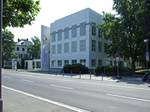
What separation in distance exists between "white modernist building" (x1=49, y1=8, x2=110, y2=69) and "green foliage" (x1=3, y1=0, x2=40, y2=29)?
57.2 metres

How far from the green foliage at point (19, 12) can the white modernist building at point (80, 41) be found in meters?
57.2

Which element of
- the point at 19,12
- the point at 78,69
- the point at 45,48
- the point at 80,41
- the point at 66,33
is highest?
the point at 66,33

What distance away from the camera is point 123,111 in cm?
1272

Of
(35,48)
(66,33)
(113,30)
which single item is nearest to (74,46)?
(66,33)

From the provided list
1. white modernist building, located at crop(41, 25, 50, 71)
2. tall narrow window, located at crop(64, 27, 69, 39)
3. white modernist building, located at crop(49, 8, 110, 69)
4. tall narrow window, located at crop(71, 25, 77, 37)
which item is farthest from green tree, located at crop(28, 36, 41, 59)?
tall narrow window, located at crop(71, 25, 77, 37)

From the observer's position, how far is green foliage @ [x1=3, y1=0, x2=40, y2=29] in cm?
985

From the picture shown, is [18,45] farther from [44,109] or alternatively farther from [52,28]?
[44,109]

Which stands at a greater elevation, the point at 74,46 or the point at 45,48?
the point at 45,48

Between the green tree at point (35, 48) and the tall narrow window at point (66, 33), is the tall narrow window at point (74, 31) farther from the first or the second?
the green tree at point (35, 48)

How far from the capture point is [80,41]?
7031 centimetres

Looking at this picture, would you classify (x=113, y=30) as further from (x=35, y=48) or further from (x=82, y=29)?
(x=35, y=48)

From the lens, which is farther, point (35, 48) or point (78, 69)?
point (35, 48)

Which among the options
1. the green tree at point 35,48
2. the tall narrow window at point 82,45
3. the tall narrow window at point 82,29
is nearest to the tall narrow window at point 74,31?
the tall narrow window at point 82,29

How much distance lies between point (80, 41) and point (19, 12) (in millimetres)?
60179
